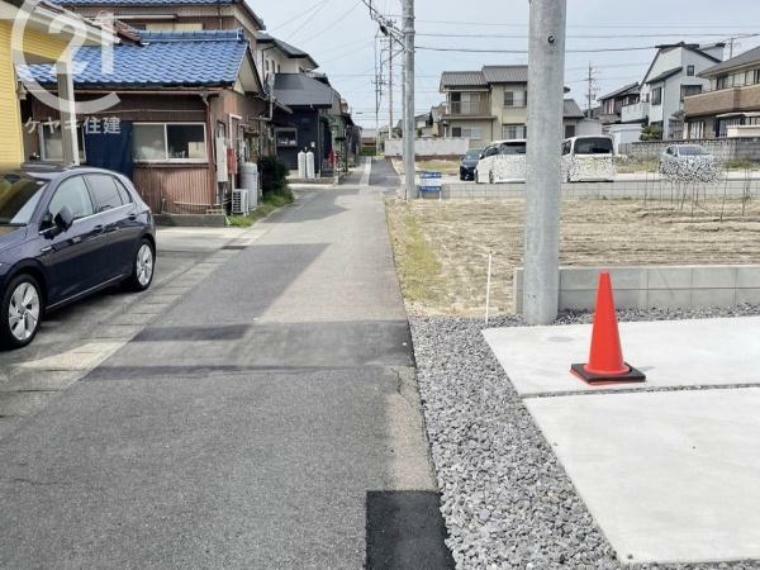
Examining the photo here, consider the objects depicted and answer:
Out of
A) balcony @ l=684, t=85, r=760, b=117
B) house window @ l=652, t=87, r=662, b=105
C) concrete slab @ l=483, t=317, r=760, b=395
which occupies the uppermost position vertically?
house window @ l=652, t=87, r=662, b=105

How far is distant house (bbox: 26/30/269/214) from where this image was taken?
1484cm

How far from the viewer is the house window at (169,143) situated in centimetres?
1523

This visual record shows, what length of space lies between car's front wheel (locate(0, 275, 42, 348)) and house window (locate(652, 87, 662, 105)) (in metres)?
60.6

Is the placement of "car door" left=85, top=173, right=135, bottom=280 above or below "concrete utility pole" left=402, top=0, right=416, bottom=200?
below

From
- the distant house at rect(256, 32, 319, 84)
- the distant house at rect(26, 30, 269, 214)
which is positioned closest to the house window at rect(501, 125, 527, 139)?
the distant house at rect(256, 32, 319, 84)

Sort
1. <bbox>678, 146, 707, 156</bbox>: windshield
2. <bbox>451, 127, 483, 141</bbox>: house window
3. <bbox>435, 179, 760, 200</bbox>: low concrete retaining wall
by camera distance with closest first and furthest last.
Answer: <bbox>435, 179, 760, 200</bbox>: low concrete retaining wall < <bbox>678, 146, 707, 156</bbox>: windshield < <bbox>451, 127, 483, 141</bbox>: house window

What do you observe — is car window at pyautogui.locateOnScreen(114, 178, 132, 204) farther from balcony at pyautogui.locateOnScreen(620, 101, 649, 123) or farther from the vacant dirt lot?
balcony at pyautogui.locateOnScreen(620, 101, 649, 123)

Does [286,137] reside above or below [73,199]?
above

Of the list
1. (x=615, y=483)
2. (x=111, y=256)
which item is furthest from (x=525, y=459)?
(x=111, y=256)

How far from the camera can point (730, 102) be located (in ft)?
142

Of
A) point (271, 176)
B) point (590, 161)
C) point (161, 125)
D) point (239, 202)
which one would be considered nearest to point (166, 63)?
point (161, 125)

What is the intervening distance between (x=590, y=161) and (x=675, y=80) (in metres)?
36.7

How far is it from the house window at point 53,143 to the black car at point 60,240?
7.70m

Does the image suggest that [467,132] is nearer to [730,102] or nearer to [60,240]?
[730,102]
